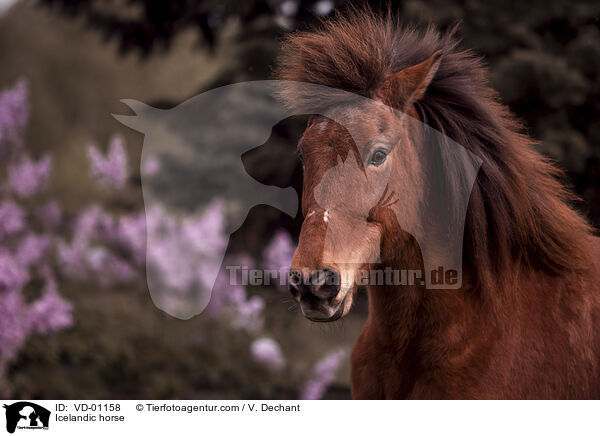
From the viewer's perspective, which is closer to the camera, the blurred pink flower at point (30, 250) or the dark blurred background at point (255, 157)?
the dark blurred background at point (255, 157)

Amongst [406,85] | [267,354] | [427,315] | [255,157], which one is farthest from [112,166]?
[427,315]

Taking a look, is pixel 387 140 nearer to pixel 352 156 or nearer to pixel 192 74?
pixel 352 156

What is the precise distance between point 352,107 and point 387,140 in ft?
0.61

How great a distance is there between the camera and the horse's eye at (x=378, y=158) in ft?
7.09

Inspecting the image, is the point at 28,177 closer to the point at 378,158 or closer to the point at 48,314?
the point at 48,314

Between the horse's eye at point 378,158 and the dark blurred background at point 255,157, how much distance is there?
0.76 metres

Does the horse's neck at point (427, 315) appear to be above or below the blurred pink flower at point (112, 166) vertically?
above

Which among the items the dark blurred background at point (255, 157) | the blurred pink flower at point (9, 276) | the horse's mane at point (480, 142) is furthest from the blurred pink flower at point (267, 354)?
the horse's mane at point (480, 142)

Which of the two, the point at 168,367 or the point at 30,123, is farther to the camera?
the point at 30,123

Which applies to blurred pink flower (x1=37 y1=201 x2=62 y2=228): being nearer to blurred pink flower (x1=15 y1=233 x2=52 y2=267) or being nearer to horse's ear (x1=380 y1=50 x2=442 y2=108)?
blurred pink flower (x1=15 y1=233 x2=52 y2=267)

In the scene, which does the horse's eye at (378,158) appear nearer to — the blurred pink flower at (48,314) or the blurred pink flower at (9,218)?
the blurred pink flower at (48,314)

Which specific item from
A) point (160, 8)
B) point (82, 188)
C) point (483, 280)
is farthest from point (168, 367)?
point (82, 188)

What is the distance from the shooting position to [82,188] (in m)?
11.4

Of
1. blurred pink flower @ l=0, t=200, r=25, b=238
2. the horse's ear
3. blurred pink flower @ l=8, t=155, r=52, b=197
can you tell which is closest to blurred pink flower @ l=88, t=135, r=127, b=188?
blurred pink flower @ l=8, t=155, r=52, b=197
